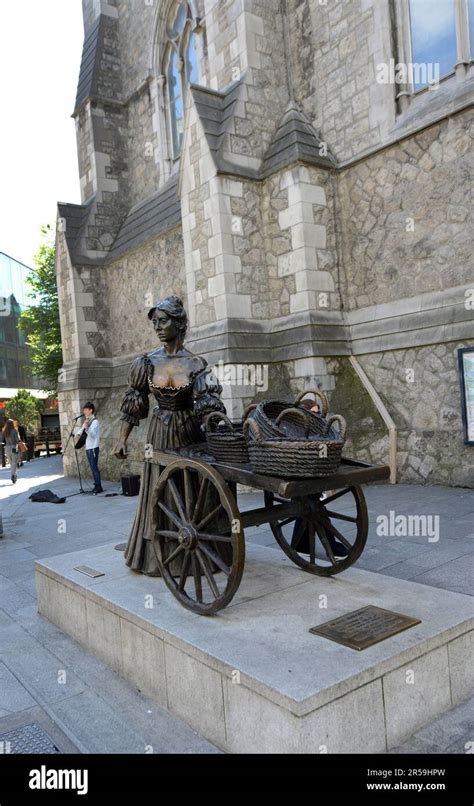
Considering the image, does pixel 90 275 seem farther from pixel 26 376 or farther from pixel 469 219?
pixel 26 376

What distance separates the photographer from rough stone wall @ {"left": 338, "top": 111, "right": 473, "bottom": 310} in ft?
25.0

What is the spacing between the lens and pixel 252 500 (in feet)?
25.8

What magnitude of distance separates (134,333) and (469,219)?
8.12m

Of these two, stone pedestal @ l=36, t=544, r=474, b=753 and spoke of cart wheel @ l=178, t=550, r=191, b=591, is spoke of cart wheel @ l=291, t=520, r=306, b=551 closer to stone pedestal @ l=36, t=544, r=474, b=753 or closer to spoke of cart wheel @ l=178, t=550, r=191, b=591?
stone pedestal @ l=36, t=544, r=474, b=753

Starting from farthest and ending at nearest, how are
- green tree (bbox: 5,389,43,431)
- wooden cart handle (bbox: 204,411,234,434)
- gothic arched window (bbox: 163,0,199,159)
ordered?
green tree (bbox: 5,389,43,431)
gothic arched window (bbox: 163,0,199,159)
wooden cart handle (bbox: 204,411,234,434)

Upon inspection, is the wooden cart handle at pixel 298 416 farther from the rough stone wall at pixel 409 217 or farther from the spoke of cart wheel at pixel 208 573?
the rough stone wall at pixel 409 217

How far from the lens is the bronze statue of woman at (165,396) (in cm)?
386

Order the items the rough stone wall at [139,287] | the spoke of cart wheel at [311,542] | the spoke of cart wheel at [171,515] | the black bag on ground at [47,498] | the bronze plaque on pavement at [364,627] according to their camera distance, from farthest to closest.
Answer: the rough stone wall at [139,287] → the black bag on ground at [47,498] → the spoke of cart wheel at [311,542] → the spoke of cart wheel at [171,515] → the bronze plaque on pavement at [364,627]

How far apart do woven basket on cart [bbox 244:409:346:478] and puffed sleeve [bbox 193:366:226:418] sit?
81 centimetres

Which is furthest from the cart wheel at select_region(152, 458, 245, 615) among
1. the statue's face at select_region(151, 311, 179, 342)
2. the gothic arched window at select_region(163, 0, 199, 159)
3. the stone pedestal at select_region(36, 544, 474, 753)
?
the gothic arched window at select_region(163, 0, 199, 159)

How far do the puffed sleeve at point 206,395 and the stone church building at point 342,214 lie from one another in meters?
3.79

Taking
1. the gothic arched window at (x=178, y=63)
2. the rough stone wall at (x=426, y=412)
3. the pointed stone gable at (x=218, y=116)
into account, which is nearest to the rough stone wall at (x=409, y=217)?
the rough stone wall at (x=426, y=412)
